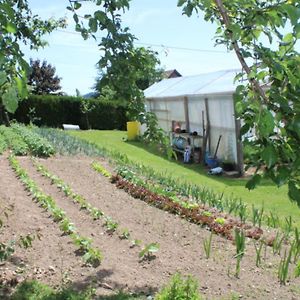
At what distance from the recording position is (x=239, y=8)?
99.4 inches

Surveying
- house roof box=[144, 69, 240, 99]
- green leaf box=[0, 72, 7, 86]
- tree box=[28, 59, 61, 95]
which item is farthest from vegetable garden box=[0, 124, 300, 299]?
tree box=[28, 59, 61, 95]

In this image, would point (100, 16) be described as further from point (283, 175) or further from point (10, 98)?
point (283, 175)

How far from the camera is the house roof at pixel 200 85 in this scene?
1388 cm

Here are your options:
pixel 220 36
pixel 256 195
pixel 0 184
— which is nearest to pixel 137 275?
Result: pixel 220 36

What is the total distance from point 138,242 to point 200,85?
11.4 meters

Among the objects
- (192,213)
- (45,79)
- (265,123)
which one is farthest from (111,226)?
(45,79)

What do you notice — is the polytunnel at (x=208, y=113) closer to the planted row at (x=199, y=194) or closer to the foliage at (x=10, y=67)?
the planted row at (x=199, y=194)

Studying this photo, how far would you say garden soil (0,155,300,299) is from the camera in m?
4.04

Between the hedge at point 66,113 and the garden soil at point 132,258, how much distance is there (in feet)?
66.3

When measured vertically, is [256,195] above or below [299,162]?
below

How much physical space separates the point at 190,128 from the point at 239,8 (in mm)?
14193

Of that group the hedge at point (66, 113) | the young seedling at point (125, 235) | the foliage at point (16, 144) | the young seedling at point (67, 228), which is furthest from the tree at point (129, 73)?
the hedge at point (66, 113)

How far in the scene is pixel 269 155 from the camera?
2123mm

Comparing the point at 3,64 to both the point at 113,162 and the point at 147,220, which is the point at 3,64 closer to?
the point at 147,220
